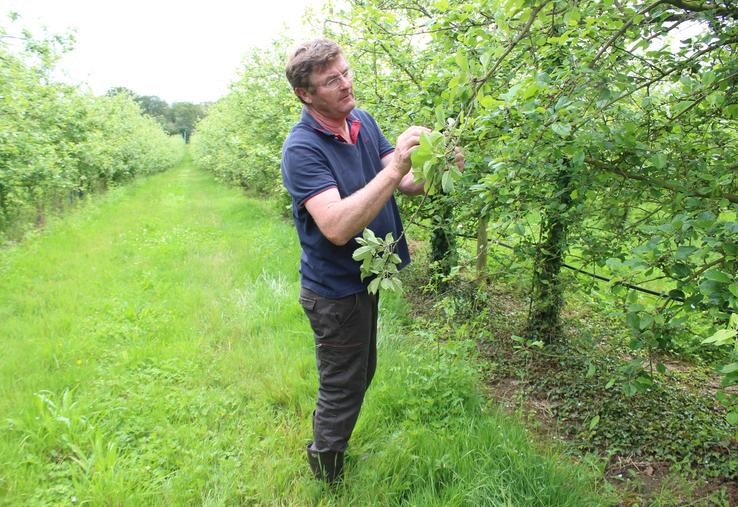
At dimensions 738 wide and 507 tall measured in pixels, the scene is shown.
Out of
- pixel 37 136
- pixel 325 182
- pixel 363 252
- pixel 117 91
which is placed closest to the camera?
pixel 363 252

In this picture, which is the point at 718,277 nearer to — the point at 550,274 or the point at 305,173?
the point at 305,173

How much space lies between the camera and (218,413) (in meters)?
3.04

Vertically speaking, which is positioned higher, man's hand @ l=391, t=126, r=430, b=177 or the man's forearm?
man's hand @ l=391, t=126, r=430, b=177

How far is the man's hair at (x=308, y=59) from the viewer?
1.84 m

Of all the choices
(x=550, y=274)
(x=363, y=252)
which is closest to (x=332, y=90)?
(x=363, y=252)

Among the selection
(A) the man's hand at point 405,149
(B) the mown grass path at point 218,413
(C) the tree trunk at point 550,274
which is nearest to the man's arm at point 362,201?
(A) the man's hand at point 405,149

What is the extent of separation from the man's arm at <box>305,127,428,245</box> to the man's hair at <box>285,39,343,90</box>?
475 millimetres

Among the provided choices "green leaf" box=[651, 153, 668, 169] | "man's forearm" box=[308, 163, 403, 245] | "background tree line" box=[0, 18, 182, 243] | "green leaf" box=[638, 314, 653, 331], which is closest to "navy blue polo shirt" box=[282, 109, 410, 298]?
"man's forearm" box=[308, 163, 403, 245]

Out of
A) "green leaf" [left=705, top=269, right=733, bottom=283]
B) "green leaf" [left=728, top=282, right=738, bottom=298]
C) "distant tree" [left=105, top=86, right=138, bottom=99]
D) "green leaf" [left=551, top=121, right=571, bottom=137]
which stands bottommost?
"green leaf" [left=728, top=282, right=738, bottom=298]

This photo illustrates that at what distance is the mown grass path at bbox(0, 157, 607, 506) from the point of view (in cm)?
234

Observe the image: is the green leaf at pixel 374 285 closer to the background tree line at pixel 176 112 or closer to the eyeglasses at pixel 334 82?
the eyeglasses at pixel 334 82

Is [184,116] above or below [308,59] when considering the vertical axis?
above

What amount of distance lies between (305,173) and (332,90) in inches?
14.8

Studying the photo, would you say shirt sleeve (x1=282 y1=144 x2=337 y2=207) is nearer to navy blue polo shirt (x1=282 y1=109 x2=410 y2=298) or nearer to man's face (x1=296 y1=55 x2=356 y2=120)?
navy blue polo shirt (x1=282 y1=109 x2=410 y2=298)
